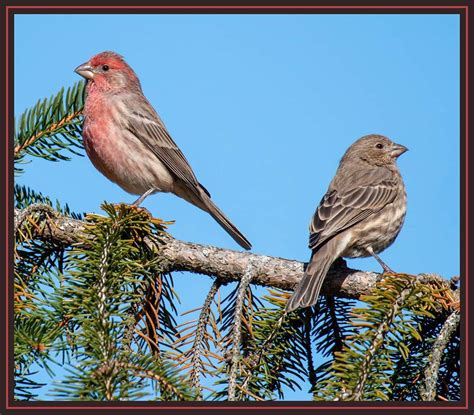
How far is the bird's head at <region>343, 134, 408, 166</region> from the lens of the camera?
7816 millimetres

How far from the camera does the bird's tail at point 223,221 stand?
7.08m

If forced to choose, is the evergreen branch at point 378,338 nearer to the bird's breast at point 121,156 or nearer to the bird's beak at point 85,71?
the bird's breast at point 121,156

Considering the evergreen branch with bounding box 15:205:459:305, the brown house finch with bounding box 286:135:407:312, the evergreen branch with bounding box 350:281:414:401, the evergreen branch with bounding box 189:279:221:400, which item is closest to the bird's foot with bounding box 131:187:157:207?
the brown house finch with bounding box 286:135:407:312

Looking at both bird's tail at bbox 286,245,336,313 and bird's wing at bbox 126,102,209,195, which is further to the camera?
bird's wing at bbox 126,102,209,195

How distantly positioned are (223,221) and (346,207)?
157 centimetres

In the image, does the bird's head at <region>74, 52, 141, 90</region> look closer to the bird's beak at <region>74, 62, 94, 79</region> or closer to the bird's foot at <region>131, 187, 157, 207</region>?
the bird's beak at <region>74, 62, 94, 79</region>

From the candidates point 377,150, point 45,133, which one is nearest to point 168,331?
point 45,133

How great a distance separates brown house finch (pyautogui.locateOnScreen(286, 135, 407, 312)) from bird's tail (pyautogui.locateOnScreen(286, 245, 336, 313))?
0.05 ft

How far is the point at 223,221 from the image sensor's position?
7.41m
